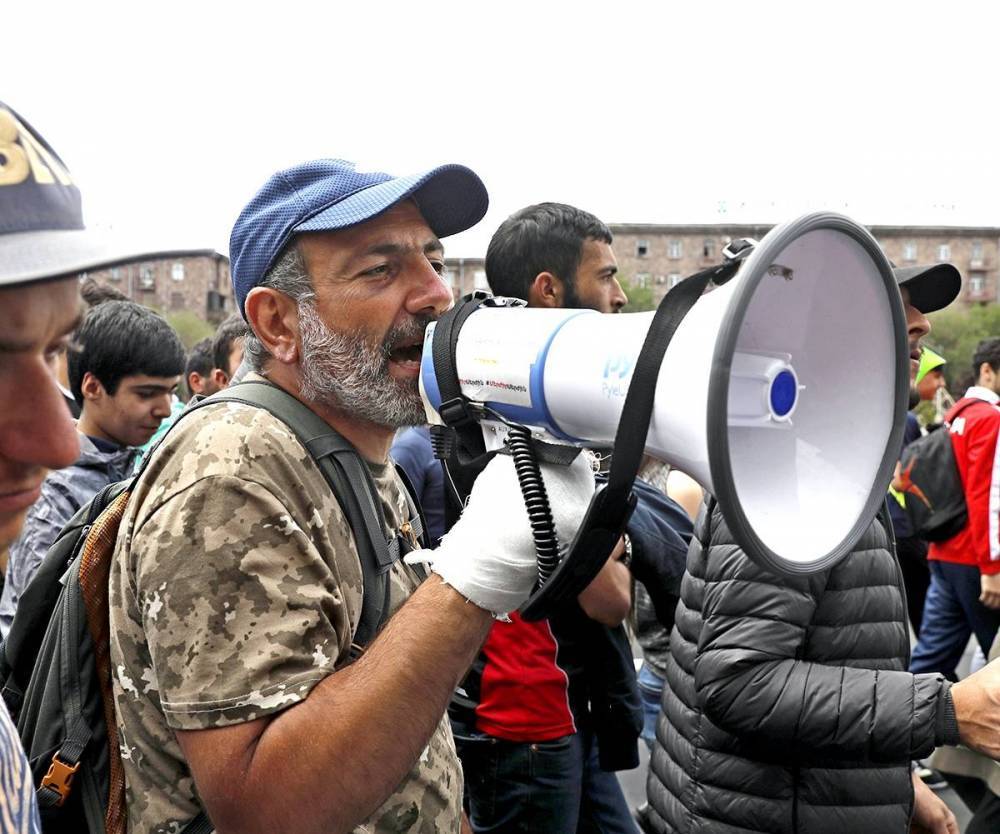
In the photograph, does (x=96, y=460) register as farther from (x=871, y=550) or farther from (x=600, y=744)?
(x=871, y=550)

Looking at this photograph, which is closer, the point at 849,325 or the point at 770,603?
the point at 849,325

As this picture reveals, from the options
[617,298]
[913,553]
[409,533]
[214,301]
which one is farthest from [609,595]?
[214,301]

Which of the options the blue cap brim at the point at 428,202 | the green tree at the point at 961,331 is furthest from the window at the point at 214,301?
→ the blue cap brim at the point at 428,202

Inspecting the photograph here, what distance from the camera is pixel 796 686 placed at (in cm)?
198

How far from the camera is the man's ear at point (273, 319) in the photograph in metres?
1.83

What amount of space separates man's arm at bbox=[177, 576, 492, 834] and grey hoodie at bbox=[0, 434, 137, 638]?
1.57m

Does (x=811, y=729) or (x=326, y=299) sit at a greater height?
(x=326, y=299)

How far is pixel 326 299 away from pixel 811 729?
133 cm

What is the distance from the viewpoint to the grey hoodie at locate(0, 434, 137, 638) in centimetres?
284

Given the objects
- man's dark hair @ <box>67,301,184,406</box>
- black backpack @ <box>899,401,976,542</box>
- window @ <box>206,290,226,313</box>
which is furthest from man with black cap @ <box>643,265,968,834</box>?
window @ <box>206,290,226,313</box>

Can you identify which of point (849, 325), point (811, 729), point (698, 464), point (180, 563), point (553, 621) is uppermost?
point (849, 325)

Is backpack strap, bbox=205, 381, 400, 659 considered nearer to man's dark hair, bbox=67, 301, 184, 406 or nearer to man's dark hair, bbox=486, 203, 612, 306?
man's dark hair, bbox=486, 203, 612, 306

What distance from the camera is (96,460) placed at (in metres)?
3.27

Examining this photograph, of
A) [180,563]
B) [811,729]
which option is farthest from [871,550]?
[180,563]
